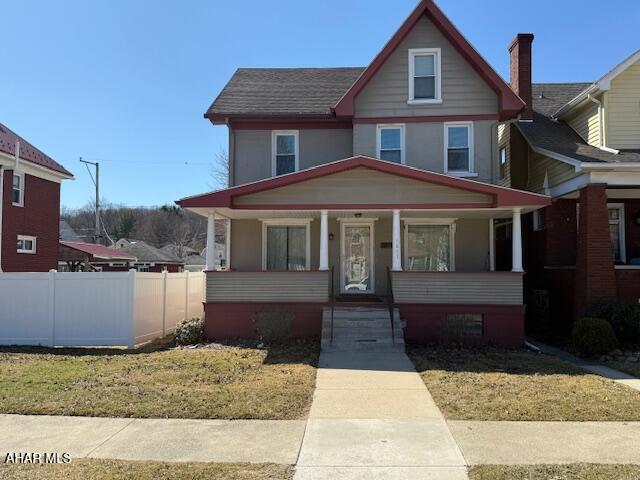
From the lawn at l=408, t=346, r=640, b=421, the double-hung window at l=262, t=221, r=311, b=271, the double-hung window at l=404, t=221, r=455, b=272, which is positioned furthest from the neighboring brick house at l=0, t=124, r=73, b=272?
the lawn at l=408, t=346, r=640, b=421

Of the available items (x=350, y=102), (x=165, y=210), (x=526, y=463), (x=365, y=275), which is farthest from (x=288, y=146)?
(x=165, y=210)

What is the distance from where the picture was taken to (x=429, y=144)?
50.1 ft

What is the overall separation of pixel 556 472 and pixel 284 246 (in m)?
11.6

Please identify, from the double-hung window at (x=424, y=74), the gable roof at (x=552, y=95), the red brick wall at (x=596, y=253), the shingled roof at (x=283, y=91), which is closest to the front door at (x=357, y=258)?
the shingled roof at (x=283, y=91)

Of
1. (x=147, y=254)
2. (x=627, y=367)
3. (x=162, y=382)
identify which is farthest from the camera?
(x=147, y=254)

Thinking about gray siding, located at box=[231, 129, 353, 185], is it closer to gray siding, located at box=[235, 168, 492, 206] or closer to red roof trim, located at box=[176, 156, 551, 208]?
gray siding, located at box=[235, 168, 492, 206]

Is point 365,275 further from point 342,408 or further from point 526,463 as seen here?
point 526,463

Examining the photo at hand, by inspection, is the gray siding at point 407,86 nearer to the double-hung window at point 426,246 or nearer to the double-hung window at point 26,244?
the double-hung window at point 426,246

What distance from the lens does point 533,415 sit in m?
6.72

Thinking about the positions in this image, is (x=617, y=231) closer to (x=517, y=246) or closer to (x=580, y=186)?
(x=580, y=186)

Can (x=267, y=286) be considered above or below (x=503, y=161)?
below

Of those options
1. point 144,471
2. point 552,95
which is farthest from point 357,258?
point 144,471

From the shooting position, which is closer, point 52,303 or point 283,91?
point 52,303

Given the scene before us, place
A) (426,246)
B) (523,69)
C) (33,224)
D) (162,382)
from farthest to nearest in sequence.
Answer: (33,224) → (523,69) → (426,246) → (162,382)
